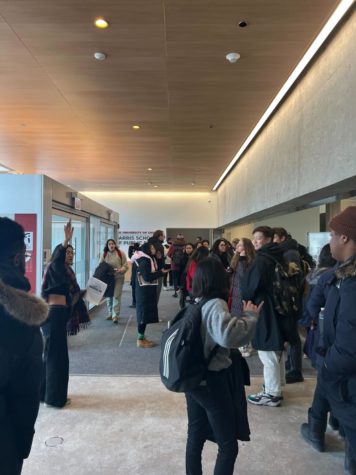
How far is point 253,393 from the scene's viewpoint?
360 centimetres

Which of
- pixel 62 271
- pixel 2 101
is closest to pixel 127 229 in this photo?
pixel 2 101

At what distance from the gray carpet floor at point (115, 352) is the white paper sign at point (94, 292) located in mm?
861

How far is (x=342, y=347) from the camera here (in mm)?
1624

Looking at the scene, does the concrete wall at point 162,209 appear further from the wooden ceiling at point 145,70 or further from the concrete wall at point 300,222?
the wooden ceiling at point 145,70

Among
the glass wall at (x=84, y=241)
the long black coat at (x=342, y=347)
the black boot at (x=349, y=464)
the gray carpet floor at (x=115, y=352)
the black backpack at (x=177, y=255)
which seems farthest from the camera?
the black backpack at (x=177, y=255)

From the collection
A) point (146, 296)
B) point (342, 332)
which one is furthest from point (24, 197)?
point (342, 332)

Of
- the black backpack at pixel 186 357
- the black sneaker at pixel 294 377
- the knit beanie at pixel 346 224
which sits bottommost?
the black sneaker at pixel 294 377

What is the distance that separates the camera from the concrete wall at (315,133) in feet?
12.1

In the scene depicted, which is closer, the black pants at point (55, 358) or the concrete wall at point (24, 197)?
the black pants at point (55, 358)

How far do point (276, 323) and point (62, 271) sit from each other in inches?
78.6

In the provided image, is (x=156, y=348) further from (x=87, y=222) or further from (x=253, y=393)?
(x=87, y=222)

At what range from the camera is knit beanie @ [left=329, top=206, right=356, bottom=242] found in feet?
5.84

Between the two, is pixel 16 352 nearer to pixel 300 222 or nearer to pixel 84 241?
pixel 84 241

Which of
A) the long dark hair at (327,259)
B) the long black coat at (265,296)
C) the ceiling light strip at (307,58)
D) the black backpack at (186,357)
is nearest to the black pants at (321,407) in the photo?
the long black coat at (265,296)
